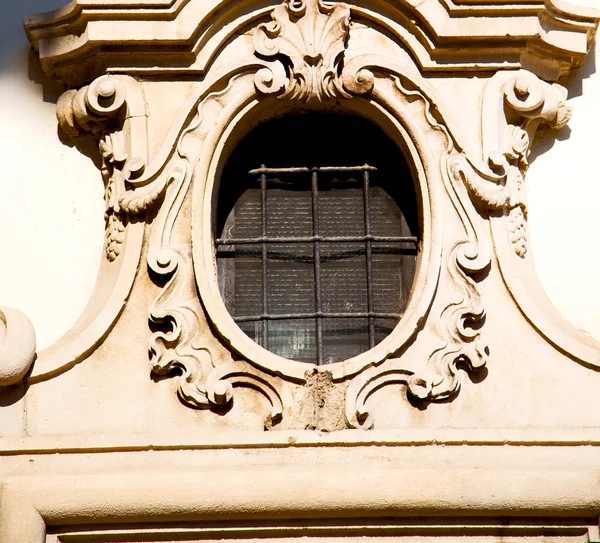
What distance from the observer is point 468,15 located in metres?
6.69

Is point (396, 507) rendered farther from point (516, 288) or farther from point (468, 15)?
point (468, 15)

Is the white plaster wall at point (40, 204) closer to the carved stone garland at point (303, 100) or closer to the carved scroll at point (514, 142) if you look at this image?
the carved stone garland at point (303, 100)

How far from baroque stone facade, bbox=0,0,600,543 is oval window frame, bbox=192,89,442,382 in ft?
0.03

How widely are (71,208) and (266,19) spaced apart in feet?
3.73

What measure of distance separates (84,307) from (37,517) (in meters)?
0.94

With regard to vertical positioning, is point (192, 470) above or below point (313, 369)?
below

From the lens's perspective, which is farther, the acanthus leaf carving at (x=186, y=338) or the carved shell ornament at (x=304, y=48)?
the carved shell ornament at (x=304, y=48)

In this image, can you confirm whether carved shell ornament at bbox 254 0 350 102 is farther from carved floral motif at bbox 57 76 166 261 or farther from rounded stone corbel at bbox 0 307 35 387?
rounded stone corbel at bbox 0 307 35 387

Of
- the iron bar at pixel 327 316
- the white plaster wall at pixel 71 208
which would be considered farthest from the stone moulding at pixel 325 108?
the iron bar at pixel 327 316

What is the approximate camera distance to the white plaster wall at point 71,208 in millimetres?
6555

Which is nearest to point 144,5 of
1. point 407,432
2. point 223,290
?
point 223,290

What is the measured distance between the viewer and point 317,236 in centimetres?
669

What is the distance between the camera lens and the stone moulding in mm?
6277

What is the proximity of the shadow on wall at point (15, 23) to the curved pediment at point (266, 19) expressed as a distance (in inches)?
6.2
